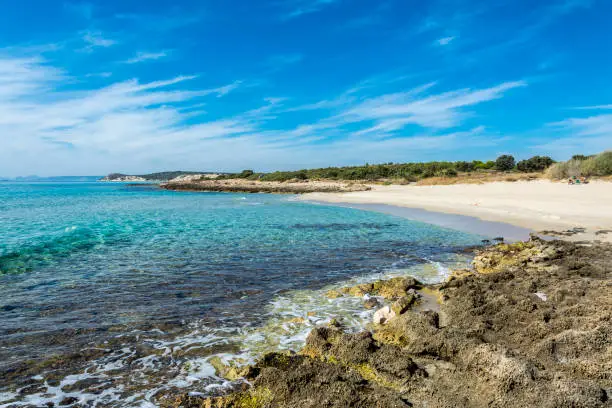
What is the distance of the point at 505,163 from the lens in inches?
2945

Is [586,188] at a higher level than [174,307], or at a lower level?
higher

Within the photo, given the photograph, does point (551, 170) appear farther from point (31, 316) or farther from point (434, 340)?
point (31, 316)

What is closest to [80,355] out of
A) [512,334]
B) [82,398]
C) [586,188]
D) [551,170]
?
[82,398]

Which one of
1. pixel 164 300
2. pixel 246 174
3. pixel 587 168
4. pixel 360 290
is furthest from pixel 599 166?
pixel 246 174

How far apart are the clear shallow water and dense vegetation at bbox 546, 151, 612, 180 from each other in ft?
115

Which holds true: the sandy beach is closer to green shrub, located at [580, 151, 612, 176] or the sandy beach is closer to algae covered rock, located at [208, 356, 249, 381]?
green shrub, located at [580, 151, 612, 176]

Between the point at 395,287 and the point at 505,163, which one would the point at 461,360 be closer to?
the point at 395,287

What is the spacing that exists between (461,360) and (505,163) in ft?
269

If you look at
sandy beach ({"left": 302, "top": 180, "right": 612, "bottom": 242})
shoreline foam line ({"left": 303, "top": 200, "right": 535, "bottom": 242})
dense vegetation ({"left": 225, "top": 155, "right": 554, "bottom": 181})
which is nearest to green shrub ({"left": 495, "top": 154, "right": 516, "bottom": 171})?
dense vegetation ({"left": 225, "top": 155, "right": 554, "bottom": 181})

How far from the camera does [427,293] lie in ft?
27.3

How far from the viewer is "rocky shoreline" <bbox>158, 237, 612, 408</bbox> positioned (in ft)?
12.1

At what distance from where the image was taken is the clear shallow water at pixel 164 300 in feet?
16.5

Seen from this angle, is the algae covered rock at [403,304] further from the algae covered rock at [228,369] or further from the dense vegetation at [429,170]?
the dense vegetation at [429,170]

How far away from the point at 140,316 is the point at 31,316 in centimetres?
223
